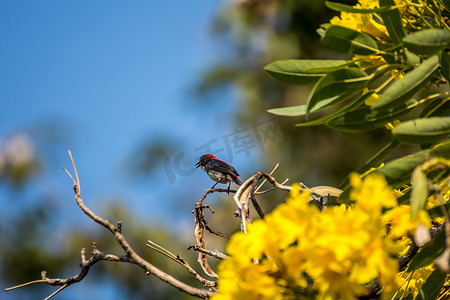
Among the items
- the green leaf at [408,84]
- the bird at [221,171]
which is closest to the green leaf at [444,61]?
the green leaf at [408,84]

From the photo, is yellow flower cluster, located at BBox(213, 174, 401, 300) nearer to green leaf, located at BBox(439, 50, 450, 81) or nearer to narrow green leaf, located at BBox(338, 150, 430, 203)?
narrow green leaf, located at BBox(338, 150, 430, 203)

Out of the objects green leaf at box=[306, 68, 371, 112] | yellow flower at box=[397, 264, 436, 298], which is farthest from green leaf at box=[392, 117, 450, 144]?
yellow flower at box=[397, 264, 436, 298]

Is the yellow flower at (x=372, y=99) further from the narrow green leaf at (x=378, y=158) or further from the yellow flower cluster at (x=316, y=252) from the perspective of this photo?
the yellow flower cluster at (x=316, y=252)

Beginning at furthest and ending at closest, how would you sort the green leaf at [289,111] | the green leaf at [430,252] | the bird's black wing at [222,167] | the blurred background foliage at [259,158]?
the blurred background foliage at [259,158] → the bird's black wing at [222,167] → the green leaf at [289,111] → the green leaf at [430,252]

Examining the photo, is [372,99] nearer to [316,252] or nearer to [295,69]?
[295,69]

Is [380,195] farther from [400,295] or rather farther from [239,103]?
[239,103]

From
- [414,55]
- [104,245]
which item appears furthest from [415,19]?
[104,245]
